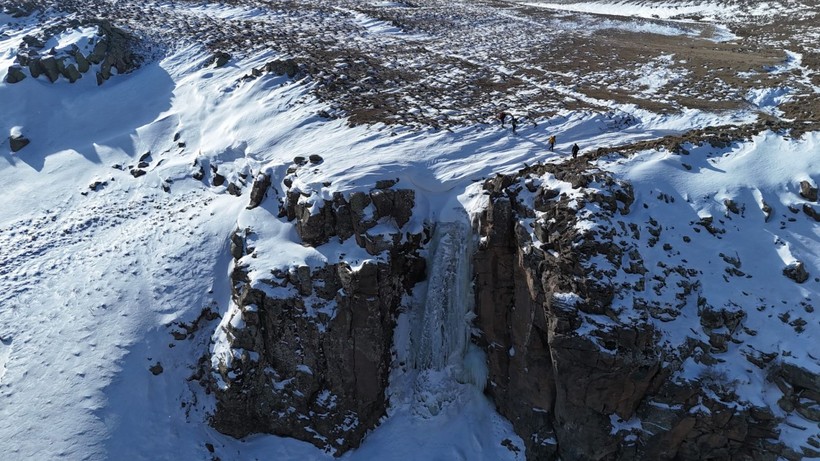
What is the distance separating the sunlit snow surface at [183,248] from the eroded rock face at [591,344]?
4.46 ft

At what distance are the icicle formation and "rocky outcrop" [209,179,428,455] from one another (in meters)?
0.81

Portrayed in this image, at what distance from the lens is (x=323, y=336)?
623 inches

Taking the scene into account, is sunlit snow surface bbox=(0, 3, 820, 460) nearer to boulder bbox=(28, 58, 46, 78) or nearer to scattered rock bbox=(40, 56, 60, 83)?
scattered rock bbox=(40, 56, 60, 83)

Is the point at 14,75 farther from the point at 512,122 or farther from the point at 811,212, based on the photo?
the point at 811,212

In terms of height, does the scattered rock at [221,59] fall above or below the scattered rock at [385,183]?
above

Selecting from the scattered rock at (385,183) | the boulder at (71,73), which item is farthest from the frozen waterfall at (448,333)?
the boulder at (71,73)

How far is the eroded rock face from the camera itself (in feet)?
42.4

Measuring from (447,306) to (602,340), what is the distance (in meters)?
4.87

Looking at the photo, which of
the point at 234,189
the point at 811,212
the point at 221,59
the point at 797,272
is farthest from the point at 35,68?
the point at 811,212

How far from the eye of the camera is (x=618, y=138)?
19484mm

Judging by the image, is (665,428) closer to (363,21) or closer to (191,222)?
(191,222)

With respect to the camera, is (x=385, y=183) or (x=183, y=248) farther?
(x=183, y=248)

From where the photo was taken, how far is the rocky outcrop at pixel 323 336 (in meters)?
15.7

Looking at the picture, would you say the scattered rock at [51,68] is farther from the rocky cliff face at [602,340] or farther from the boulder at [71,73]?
the rocky cliff face at [602,340]
